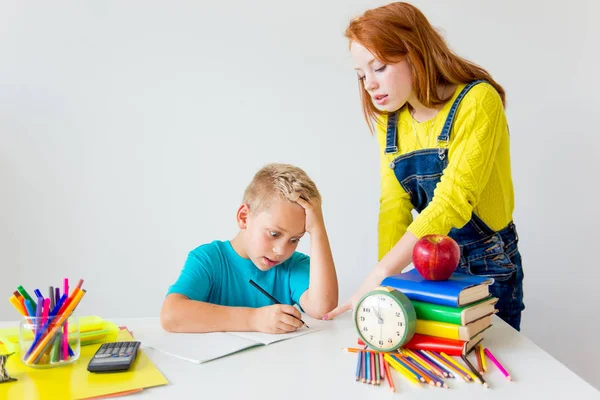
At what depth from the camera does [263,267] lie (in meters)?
1.56

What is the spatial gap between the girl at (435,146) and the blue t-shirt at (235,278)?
249 mm

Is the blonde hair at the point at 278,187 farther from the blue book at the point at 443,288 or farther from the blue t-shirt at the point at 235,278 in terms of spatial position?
the blue book at the point at 443,288

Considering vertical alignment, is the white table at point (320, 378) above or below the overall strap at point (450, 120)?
below

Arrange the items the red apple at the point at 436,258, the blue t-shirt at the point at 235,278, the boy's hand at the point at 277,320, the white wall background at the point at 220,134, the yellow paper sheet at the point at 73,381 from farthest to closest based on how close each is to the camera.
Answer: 1. the white wall background at the point at 220,134
2. the blue t-shirt at the point at 235,278
3. the boy's hand at the point at 277,320
4. the red apple at the point at 436,258
5. the yellow paper sheet at the point at 73,381

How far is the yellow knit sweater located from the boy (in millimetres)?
242

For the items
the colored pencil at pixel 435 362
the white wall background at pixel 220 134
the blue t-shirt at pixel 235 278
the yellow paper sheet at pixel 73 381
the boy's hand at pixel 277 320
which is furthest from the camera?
the white wall background at pixel 220 134

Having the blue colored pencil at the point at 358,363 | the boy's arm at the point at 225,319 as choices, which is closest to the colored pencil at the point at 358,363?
the blue colored pencil at the point at 358,363

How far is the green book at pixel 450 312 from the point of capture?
114 centimetres

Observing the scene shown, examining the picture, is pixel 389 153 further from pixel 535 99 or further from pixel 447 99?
pixel 535 99

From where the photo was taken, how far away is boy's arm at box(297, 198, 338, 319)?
4.92 feet

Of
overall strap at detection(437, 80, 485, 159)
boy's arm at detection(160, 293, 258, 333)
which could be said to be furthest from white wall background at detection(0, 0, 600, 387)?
boy's arm at detection(160, 293, 258, 333)

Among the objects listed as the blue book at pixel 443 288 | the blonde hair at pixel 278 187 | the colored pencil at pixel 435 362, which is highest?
→ the blonde hair at pixel 278 187

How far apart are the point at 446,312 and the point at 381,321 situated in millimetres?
122

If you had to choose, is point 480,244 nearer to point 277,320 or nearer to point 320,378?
point 277,320
